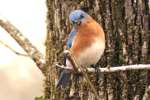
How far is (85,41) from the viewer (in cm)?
438

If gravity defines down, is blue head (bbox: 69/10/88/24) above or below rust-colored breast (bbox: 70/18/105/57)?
above

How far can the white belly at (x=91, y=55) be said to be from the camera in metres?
4.30

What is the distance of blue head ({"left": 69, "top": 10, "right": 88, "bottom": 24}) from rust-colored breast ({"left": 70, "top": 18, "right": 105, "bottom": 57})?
0.31 feet

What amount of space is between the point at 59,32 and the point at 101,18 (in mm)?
364

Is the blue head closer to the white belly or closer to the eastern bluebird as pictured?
the eastern bluebird

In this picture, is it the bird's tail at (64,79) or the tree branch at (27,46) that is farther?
the tree branch at (27,46)

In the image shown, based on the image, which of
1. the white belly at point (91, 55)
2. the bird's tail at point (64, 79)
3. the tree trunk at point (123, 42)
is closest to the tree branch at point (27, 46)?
the bird's tail at point (64, 79)

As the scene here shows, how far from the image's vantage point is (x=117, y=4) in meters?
4.34

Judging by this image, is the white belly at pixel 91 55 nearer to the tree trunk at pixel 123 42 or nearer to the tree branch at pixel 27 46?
the tree trunk at pixel 123 42

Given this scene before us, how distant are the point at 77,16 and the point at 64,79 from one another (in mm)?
526

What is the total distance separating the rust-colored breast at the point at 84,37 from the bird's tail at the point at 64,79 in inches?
6.7

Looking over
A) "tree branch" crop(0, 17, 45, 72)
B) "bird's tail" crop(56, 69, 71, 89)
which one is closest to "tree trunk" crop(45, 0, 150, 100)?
"bird's tail" crop(56, 69, 71, 89)

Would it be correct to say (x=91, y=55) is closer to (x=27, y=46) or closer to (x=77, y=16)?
(x=77, y=16)

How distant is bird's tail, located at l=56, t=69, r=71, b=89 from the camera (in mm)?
4449
